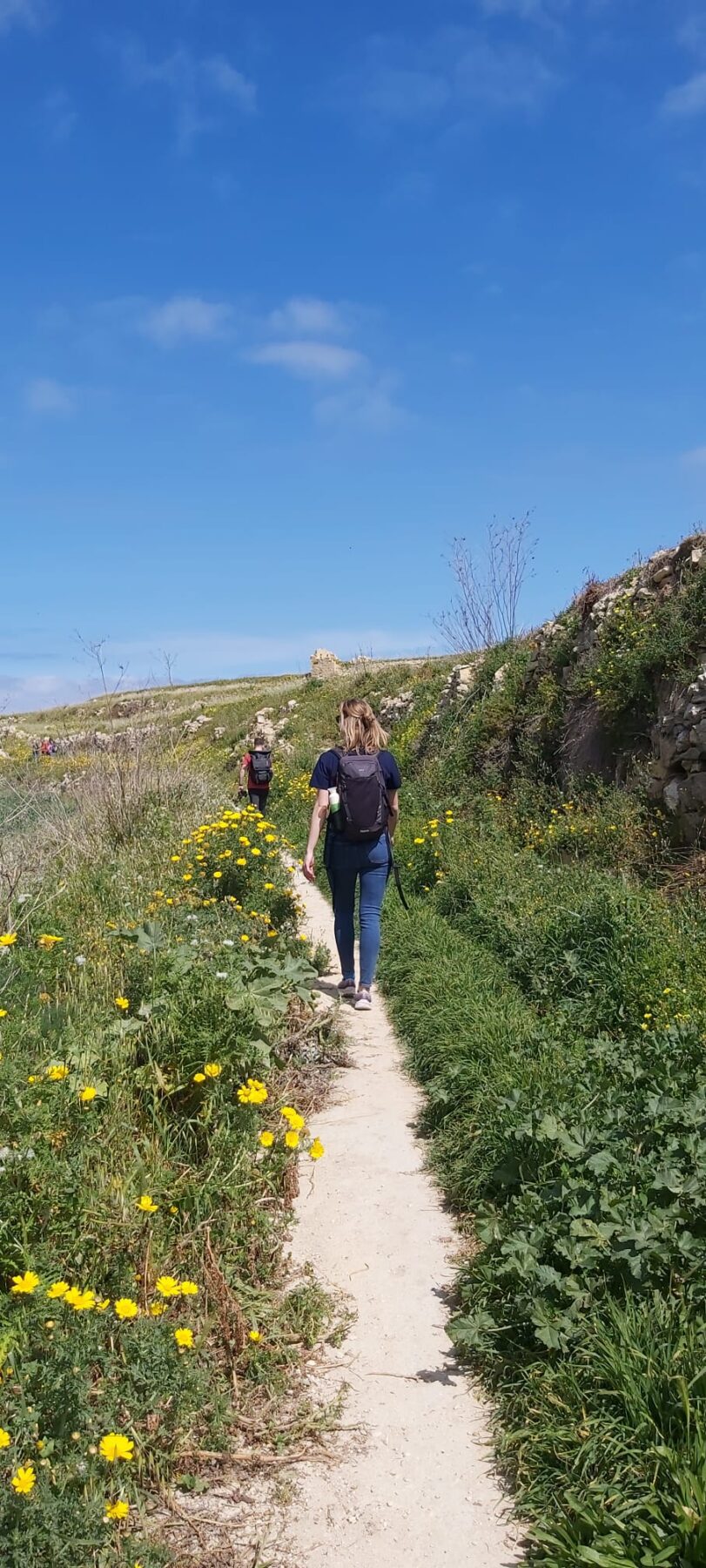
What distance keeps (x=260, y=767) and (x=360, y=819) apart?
7.37 meters

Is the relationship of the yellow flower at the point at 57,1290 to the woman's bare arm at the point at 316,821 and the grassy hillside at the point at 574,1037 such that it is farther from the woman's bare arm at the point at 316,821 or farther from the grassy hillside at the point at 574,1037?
the woman's bare arm at the point at 316,821

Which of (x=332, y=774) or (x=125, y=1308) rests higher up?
(x=332, y=774)

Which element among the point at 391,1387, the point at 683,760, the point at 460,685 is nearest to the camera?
the point at 391,1387

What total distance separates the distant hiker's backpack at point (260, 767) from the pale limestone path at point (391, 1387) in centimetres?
900

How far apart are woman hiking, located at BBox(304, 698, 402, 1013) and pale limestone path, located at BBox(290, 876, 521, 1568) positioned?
1838mm

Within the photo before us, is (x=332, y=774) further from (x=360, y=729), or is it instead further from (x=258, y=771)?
(x=258, y=771)

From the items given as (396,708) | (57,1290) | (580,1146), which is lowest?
(580,1146)

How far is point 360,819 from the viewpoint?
21.0 feet

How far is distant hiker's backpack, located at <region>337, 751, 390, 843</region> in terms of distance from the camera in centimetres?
640

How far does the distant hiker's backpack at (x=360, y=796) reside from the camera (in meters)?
6.40

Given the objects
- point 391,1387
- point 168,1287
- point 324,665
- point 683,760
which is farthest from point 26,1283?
point 324,665

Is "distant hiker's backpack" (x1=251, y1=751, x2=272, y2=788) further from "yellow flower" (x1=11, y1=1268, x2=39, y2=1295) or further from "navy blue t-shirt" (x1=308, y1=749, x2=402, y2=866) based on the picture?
"yellow flower" (x1=11, y1=1268, x2=39, y2=1295)

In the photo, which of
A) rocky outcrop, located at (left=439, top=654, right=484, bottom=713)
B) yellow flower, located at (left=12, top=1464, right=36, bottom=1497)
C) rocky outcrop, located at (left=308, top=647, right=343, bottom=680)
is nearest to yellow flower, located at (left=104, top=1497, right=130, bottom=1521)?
yellow flower, located at (left=12, top=1464, right=36, bottom=1497)

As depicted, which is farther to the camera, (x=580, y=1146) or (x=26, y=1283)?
(x=580, y=1146)
